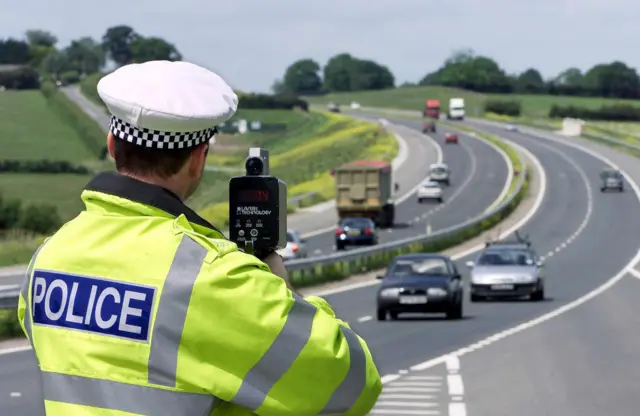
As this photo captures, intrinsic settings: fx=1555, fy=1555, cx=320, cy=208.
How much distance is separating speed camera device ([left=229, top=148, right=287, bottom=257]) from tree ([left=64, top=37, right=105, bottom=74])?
296ft

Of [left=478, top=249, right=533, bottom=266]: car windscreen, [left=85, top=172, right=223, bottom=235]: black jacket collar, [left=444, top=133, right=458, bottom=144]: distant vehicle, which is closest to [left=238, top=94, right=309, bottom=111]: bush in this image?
[left=444, top=133, right=458, bottom=144]: distant vehicle

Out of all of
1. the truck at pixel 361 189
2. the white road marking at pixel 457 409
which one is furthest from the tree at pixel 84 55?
the white road marking at pixel 457 409

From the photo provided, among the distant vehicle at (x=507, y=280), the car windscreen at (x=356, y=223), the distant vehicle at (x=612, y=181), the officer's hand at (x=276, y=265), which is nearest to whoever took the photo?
the officer's hand at (x=276, y=265)

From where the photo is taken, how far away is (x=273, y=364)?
309cm

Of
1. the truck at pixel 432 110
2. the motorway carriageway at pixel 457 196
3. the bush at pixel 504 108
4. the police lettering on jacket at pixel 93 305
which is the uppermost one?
the police lettering on jacket at pixel 93 305

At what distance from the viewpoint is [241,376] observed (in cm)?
308

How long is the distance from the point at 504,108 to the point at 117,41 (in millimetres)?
62785

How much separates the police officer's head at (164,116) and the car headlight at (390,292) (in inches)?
985

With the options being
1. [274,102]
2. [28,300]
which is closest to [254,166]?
[28,300]

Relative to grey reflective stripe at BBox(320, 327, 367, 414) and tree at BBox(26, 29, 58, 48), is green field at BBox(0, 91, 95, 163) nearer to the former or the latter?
grey reflective stripe at BBox(320, 327, 367, 414)

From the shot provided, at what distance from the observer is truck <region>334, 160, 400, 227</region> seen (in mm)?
70938

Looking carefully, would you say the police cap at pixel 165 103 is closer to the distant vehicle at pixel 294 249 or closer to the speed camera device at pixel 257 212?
the speed camera device at pixel 257 212

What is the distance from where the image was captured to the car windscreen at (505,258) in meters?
35.8

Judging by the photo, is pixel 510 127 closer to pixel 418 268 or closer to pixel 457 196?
pixel 457 196
